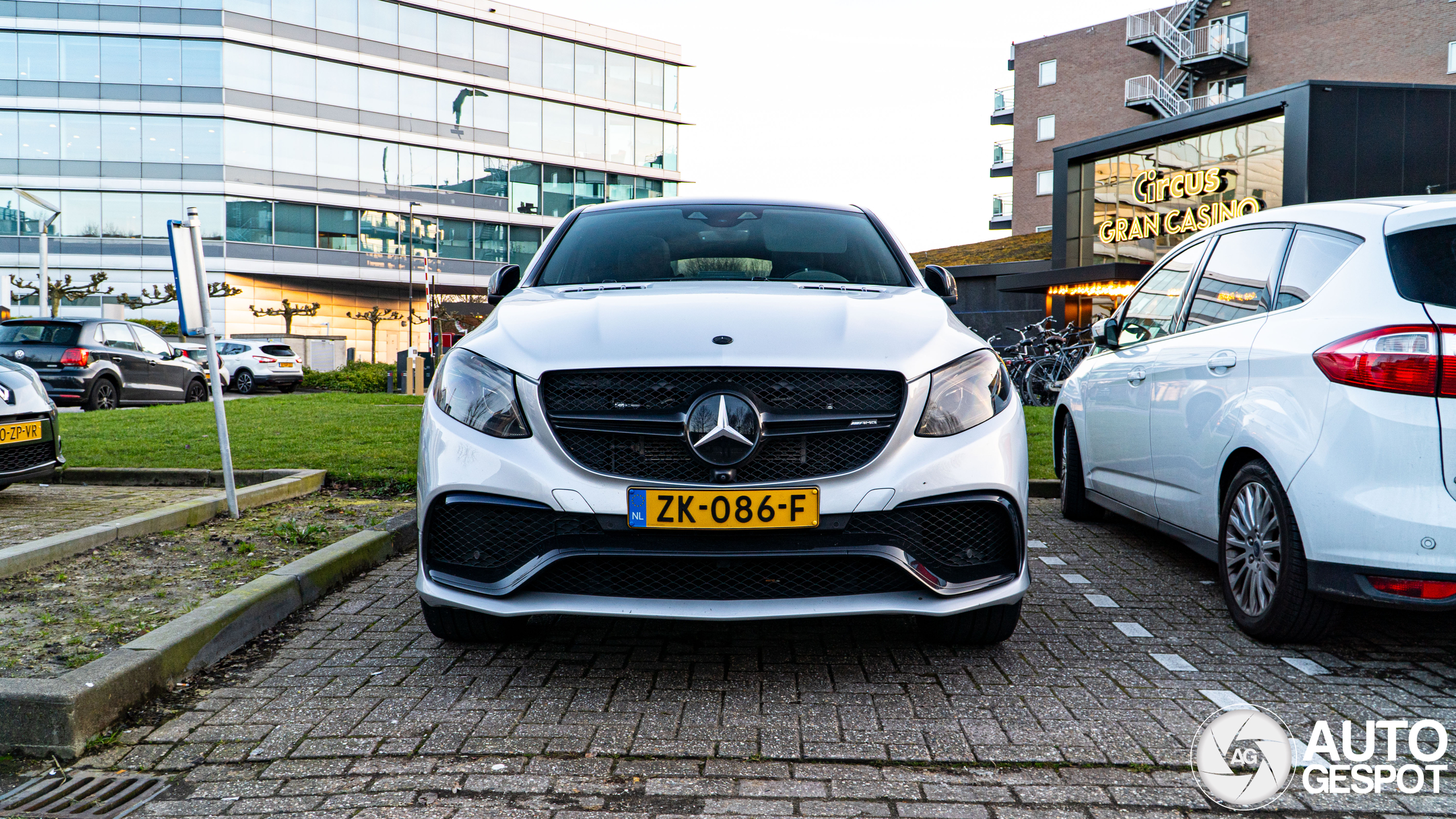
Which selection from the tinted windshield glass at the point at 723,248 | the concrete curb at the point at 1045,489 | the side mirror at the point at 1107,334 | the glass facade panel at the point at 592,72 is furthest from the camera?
the glass facade panel at the point at 592,72

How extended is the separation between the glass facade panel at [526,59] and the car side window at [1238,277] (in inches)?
1962

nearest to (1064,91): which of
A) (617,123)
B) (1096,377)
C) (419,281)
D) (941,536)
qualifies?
(617,123)

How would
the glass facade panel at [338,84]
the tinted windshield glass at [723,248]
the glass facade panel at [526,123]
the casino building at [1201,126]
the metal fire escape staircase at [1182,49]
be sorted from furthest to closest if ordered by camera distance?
the glass facade panel at [526,123]
the glass facade panel at [338,84]
the metal fire escape staircase at [1182,49]
the casino building at [1201,126]
the tinted windshield glass at [723,248]

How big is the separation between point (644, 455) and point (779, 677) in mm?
904

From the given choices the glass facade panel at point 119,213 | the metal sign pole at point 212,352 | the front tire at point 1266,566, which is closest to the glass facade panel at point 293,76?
the glass facade panel at point 119,213

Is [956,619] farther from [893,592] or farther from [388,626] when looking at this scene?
[388,626]

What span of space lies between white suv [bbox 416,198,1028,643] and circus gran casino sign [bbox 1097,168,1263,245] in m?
20.3

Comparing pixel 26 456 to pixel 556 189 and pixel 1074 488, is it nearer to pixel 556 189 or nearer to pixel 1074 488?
pixel 1074 488

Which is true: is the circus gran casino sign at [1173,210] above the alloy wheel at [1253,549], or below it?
above

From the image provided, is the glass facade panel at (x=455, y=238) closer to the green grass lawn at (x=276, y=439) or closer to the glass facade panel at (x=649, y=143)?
the glass facade panel at (x=649, y=143)

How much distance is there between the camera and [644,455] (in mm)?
3090

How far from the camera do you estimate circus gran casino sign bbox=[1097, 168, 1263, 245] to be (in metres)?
21.8

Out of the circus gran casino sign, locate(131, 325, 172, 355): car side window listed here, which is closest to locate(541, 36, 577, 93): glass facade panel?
the circus gran casino sign

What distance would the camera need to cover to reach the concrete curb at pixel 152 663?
9.21ft
